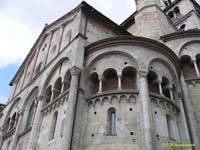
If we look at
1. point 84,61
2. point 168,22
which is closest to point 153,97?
point 84,61

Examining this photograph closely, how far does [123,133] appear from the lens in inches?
390

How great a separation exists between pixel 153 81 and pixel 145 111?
2.75m

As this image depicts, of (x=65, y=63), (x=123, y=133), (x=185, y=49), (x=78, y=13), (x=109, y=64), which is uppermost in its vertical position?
(x=78, y=13)

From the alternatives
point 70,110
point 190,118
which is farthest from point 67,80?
point 190,118

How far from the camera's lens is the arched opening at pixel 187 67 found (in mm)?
15077

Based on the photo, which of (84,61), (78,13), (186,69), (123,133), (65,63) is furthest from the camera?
(78,13)

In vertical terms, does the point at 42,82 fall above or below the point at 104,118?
above

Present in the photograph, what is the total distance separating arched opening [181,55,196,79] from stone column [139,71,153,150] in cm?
542

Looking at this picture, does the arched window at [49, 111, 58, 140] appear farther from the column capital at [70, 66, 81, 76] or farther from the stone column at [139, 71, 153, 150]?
the stone column at [139, 71, 153, 150]

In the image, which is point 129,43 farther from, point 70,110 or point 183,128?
point 183,128

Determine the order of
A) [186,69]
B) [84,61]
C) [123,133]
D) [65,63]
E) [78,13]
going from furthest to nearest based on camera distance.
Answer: [78,13], [186,69], [65,63], [84,61], [123,133]

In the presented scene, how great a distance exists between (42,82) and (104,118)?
24.8ft

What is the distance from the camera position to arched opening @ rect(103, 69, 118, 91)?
12.3 meters

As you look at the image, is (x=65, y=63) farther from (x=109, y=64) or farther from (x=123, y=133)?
(x=123, y=133)
